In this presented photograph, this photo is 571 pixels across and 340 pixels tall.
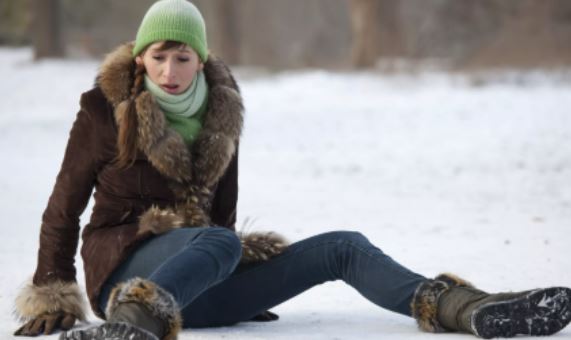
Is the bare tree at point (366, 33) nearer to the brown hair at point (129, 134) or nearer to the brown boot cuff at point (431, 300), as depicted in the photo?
the brown hair at point (129, 134)

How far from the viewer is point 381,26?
25.2 m

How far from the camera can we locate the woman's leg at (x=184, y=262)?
362 cm

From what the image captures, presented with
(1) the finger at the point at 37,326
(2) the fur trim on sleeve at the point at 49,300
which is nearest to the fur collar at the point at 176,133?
(2) the fur trim on sleeve at the point at 49,300

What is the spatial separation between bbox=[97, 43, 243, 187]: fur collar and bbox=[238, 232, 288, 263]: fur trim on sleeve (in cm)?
24

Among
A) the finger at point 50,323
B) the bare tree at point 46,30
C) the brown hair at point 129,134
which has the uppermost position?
the brown hair at point 129,134

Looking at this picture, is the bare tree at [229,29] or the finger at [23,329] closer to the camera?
the finger at [23,329]

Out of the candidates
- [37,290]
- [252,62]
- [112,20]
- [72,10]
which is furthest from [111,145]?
[112,20]

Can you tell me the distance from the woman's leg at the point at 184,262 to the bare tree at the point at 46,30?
25706 millimetres

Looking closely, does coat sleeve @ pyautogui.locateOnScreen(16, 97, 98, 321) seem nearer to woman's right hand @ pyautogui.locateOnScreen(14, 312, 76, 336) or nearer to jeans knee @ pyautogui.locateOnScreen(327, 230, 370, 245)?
woman's right hand @ pyautogui.locateOnScreen(14, 312, 76, 336)

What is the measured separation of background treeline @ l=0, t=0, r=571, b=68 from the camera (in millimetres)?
22734

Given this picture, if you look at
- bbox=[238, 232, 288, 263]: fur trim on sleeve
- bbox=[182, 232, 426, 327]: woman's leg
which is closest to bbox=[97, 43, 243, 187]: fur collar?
bbox=[238, 232, 288, 263]: fur trim on sleeve

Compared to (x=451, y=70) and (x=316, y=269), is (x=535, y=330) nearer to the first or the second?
(x=316, y=269)

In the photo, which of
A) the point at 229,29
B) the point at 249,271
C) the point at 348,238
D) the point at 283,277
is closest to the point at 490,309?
the point at 348,238

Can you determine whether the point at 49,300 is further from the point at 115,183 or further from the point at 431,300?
the point at 431,300
